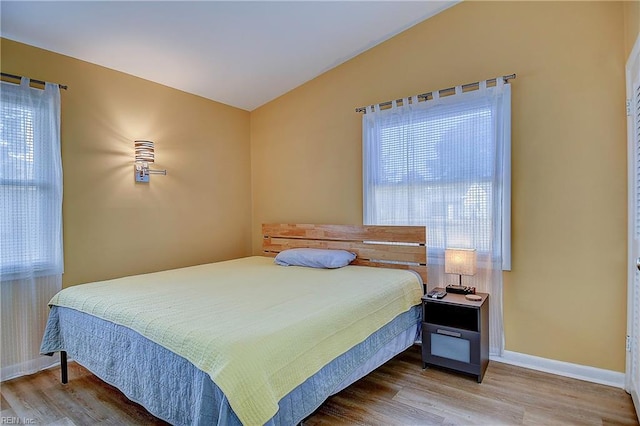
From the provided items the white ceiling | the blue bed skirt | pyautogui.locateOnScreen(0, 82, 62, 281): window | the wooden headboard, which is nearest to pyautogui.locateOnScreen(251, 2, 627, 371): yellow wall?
the white ceiling

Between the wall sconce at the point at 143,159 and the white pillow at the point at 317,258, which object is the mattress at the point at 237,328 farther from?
the wall sconce at the point at 143,159

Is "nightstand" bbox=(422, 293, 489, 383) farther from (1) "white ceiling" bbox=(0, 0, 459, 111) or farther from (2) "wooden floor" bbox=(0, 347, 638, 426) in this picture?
(1) "white ceiling" bbox=(0, 0, 459, 111)

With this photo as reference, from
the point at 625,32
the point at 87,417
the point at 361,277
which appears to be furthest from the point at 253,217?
the point at 625,32

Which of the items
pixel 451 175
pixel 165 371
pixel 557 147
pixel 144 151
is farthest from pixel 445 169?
pixel 144 151

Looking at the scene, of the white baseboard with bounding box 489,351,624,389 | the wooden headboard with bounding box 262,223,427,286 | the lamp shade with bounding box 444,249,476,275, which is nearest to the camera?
the white baseboard with bounding box 489,351,624,389

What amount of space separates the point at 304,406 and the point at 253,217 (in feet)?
10.2

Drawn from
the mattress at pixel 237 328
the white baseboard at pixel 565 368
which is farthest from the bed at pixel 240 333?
the white baseboard at pixel 565 368

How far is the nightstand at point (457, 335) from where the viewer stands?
2396mm

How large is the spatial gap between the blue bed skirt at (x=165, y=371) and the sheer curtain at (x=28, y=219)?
414 millimetres

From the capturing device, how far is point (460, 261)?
262 centimetres

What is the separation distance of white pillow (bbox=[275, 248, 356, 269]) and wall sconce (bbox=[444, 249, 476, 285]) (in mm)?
941

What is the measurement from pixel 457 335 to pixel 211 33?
3.05m

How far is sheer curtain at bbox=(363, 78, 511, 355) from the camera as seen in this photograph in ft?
8.71

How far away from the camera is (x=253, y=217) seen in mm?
4480
